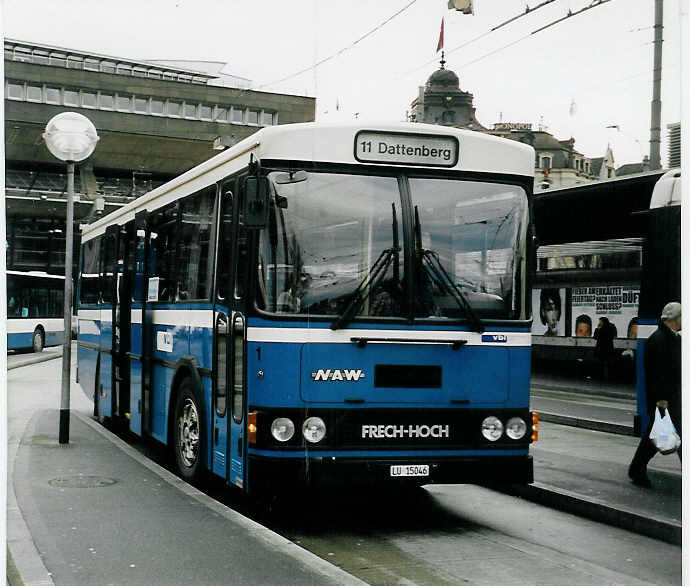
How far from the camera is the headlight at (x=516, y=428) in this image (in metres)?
7.35

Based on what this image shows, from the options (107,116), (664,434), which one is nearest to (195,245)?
(107,116)

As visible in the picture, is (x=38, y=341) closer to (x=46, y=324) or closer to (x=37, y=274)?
(x=46, y=324)

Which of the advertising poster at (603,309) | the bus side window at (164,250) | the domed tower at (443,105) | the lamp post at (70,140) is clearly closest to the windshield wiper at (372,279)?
the domed tower at (443,105)

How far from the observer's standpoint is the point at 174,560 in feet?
19.2

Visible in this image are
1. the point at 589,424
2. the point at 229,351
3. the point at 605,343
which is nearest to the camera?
the point at 229,351

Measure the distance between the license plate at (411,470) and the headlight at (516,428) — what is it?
Answer: 67 cm

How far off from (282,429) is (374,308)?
1.04 metres

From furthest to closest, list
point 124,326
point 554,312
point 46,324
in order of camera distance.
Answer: point 554,312 < point 124,326 < point 46,324

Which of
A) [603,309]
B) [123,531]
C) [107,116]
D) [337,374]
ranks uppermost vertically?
[107,116]

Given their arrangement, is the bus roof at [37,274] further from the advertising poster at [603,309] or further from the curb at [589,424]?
the curb at [589,424]

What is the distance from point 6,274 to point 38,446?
4619 mm

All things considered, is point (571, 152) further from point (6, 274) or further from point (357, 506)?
point (6, 274)

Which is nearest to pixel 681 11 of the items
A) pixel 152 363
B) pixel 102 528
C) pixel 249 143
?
pixel 249 143

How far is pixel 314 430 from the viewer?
22.8 ft
